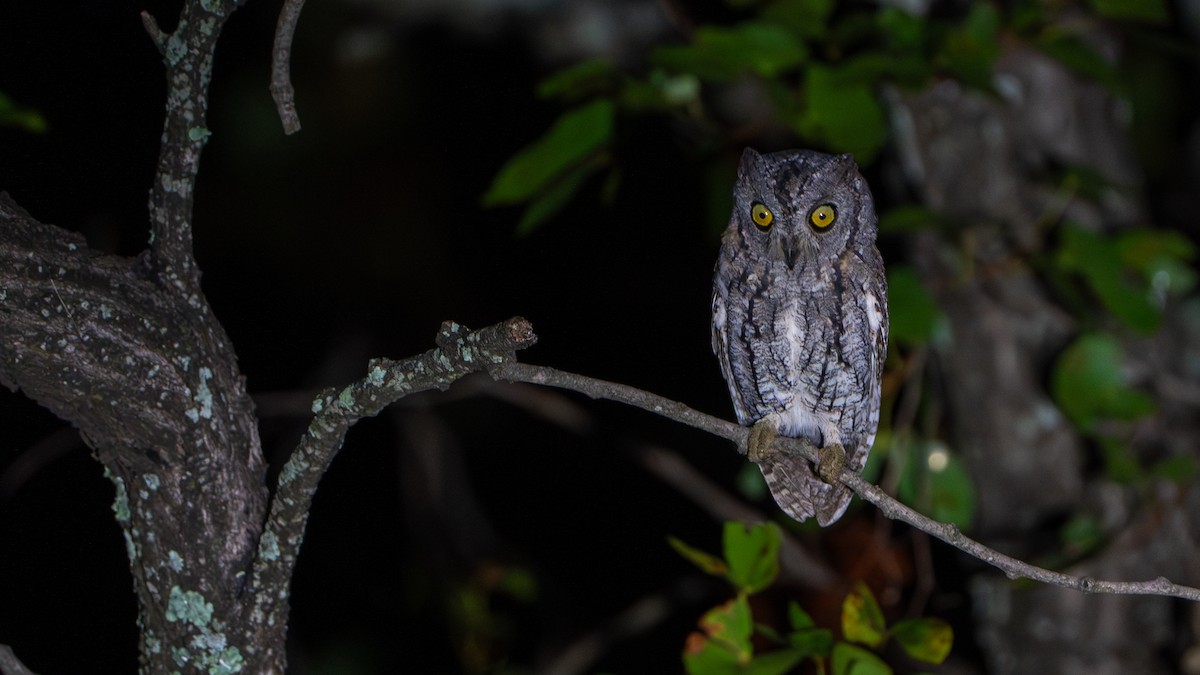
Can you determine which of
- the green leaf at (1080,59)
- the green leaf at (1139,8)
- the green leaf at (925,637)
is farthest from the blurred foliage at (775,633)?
the green leaf at (1139,8)

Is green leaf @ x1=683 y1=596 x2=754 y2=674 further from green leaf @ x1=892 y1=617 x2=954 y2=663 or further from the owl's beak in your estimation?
the owl's beak

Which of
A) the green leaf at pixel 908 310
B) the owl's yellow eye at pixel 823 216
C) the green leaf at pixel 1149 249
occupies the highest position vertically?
the owl's yellow eye at pixel 823 216

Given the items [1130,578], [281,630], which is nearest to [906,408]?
[1130,578]

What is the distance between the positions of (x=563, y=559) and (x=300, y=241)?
5.08 feet

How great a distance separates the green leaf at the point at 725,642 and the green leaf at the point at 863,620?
0.13 m

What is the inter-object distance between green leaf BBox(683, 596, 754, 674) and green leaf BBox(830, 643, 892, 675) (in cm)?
→ 13

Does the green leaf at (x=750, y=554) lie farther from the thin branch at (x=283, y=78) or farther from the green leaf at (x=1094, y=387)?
the green leaf at (x=1094, y=387)

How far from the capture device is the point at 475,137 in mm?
3201

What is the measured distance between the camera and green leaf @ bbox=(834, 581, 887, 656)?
1.24 meters

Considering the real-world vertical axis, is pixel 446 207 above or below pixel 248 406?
above

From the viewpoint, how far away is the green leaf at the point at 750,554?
1.27 meters

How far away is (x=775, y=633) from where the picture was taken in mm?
1295

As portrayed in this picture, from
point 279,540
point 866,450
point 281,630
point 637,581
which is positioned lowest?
point 637,581

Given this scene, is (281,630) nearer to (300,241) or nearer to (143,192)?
(143,192)
